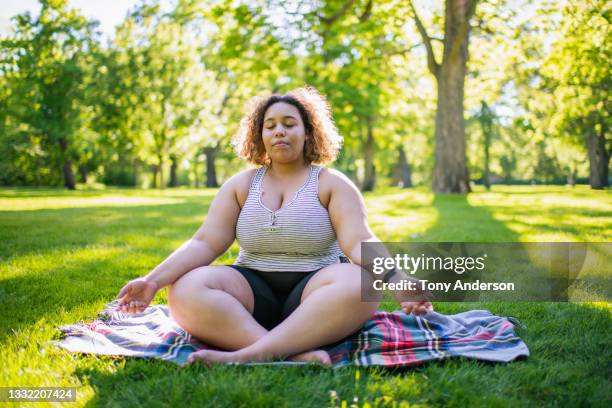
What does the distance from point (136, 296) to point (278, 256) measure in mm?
815

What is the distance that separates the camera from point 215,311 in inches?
91.3

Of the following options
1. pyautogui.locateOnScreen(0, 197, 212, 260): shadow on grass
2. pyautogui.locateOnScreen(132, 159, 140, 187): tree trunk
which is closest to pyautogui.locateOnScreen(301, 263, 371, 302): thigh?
pyautogui.locateOnScreen(0, 197, 212, 260): shadow on grass

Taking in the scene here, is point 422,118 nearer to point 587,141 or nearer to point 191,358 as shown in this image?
point 587,141

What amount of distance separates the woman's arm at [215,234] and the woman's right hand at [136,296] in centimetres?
22

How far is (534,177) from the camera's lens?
5519 centimetres

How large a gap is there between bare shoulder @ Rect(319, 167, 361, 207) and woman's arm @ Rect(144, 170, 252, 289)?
0.50 meters

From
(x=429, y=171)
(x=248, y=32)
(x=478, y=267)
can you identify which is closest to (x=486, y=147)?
(x=429, y=171)

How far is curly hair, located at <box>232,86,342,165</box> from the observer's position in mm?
2969

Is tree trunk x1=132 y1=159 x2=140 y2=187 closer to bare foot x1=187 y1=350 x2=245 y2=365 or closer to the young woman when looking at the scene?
the young woman

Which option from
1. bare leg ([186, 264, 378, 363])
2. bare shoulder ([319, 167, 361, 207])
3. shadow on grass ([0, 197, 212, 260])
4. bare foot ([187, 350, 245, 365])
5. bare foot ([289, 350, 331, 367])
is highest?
bare shoulder ([319, 167, 361, 207])

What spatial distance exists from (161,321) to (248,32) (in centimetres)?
962

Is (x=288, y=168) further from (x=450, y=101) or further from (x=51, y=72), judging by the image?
(x=51, y=72)

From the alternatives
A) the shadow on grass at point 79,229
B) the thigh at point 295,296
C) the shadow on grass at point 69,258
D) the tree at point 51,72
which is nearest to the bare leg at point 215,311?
the thigh at point 295,296

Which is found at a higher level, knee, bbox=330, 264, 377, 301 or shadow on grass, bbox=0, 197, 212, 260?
knee, bbox=330, 264, 377, 301
